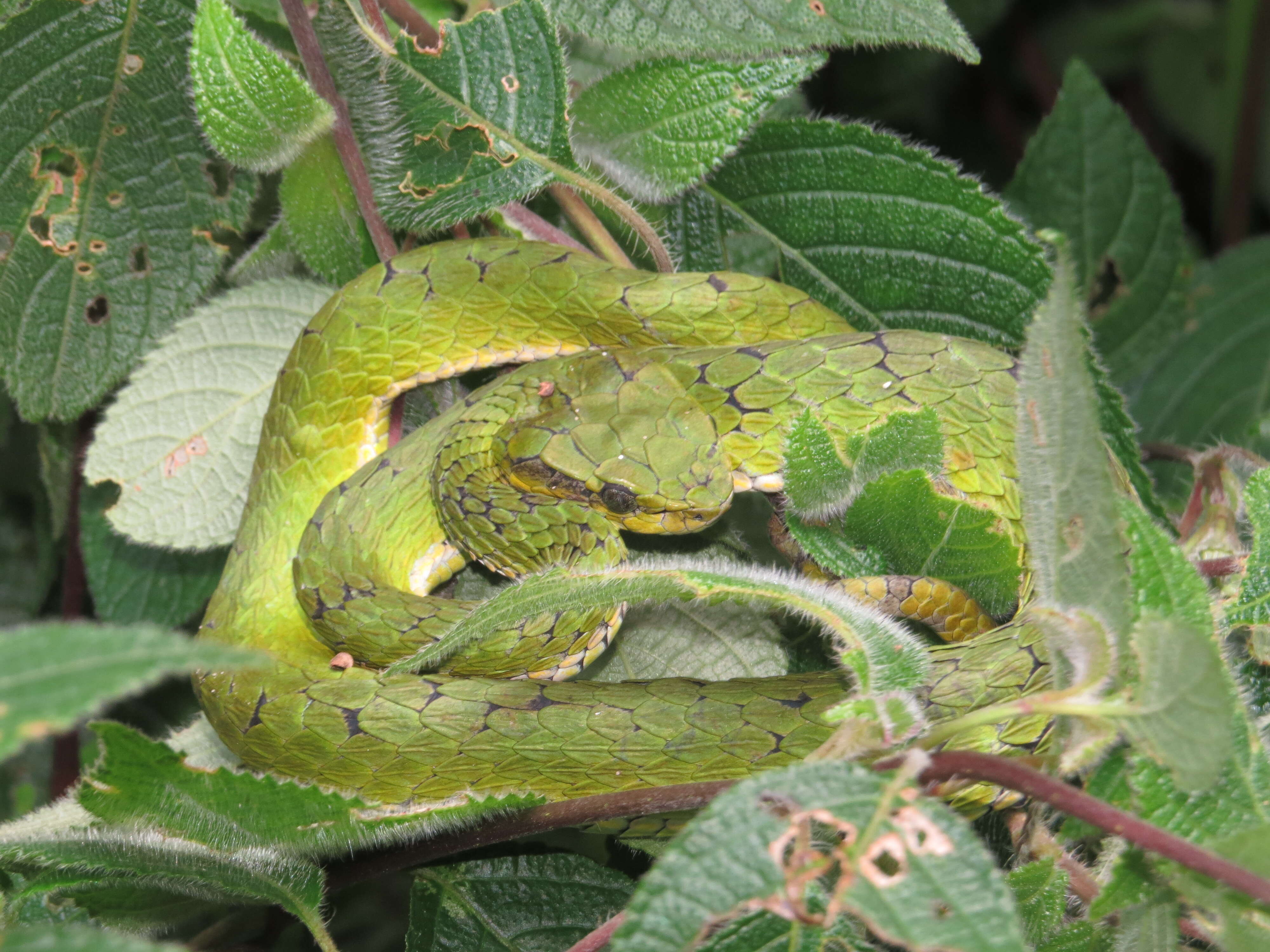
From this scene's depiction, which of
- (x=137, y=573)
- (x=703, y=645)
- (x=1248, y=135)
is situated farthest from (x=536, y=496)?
(x=1248, y=135)

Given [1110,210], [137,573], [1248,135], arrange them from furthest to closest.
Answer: [1248,135], [1110,210], [137,573]

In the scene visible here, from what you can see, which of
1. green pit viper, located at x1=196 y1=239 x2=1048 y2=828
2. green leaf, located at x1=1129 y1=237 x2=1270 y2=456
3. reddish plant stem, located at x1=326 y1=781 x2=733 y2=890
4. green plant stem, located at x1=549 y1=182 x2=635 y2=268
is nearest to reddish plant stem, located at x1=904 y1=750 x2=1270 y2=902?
reddish plant stem, located at x1=326 y1=781 x2=733 y2=890

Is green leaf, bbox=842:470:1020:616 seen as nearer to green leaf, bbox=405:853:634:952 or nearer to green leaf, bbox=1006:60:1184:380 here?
green leaf, bbox=405:853:634:952

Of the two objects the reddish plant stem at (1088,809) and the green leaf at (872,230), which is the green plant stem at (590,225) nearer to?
the green leaf at (872,230)

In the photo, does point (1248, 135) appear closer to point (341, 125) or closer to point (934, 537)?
point (934, 537)

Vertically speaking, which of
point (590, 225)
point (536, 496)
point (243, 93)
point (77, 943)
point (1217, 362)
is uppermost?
point (243, 93)

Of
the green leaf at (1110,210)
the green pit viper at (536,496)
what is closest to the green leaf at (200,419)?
the green pit viper at (536,496)

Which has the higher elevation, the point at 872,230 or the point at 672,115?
the point at 672,115
